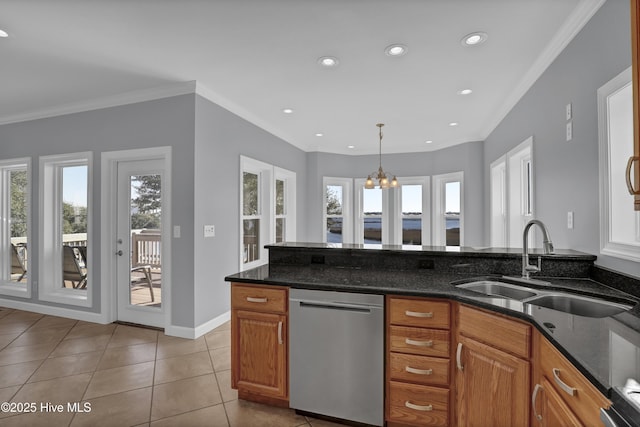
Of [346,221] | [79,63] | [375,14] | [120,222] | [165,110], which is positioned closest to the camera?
[375,14]

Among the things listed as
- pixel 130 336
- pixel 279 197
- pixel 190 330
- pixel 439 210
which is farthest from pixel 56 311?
pixel 439 210

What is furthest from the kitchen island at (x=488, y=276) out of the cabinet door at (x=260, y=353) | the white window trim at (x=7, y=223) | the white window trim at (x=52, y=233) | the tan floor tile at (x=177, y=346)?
the white window trim at (x=7, y=223)

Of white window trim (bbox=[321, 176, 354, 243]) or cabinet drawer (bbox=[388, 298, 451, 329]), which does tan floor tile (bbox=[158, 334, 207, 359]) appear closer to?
cabinet drawer (bbox=[388, 298, 451, 329])

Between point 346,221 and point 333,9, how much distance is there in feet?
16.3

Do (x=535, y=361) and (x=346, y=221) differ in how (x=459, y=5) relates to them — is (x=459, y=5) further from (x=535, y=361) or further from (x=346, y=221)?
(x=346, y=221)

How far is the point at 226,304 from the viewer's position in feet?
12.6

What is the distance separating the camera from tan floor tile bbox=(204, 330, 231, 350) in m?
3.14

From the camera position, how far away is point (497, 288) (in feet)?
6.93

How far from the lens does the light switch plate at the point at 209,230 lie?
3.48 meters

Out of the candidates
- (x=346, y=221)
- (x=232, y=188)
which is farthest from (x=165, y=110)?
(x=346, y=221)

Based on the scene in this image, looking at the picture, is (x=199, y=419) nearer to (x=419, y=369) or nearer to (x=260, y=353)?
A: (x=260, y=353)

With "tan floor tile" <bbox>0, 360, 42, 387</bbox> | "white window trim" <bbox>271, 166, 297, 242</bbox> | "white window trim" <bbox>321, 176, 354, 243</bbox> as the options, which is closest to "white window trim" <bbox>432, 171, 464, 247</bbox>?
"white window trim" <bbox>321, 176, 354, 243</bbox>

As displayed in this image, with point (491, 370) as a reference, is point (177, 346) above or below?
below

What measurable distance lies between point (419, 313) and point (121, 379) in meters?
2.36
